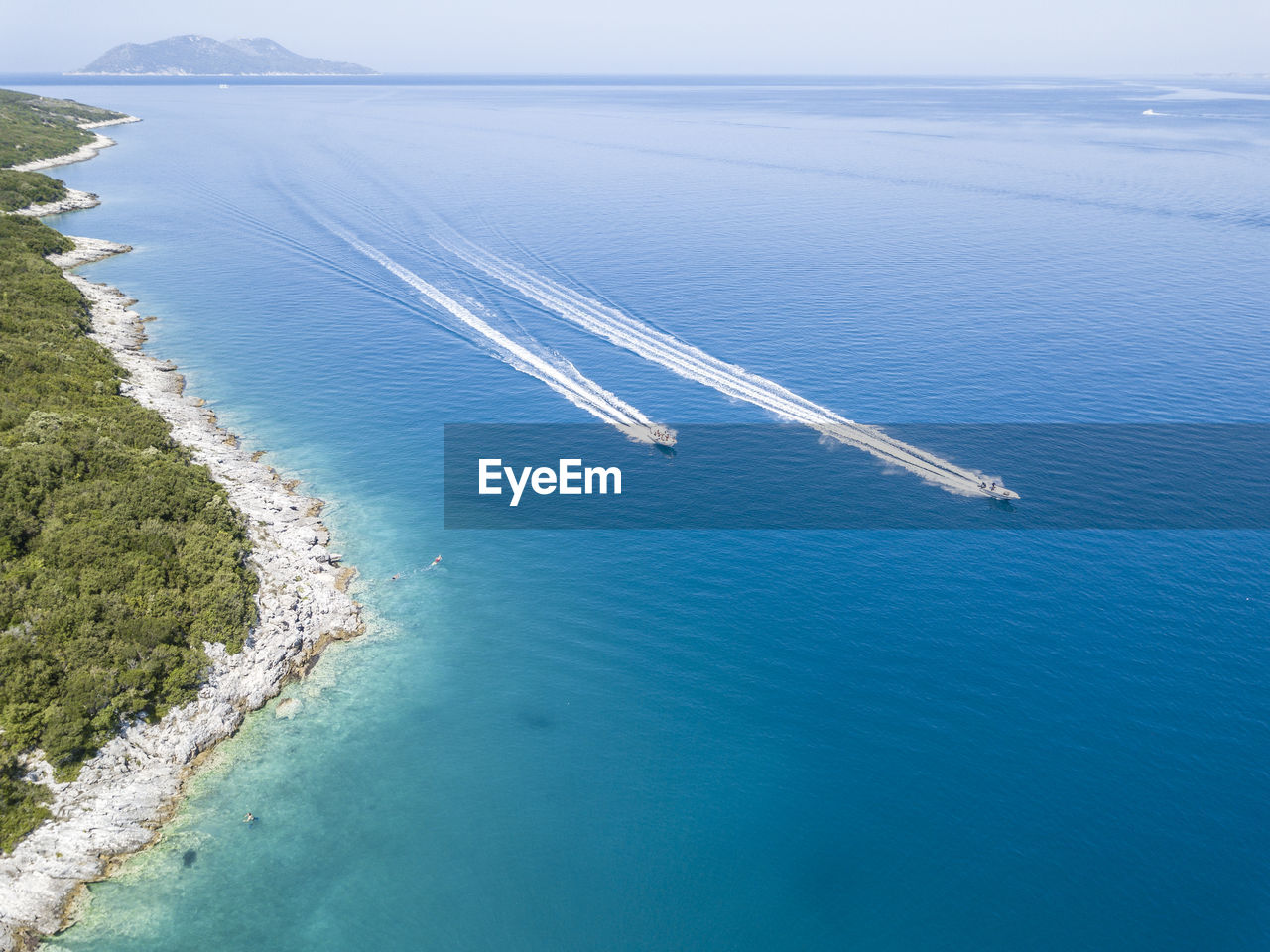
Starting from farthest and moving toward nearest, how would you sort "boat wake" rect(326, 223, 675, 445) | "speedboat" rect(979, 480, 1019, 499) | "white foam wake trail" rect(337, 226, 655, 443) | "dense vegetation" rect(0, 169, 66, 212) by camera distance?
"dense vegetation" rect(0, 169, 66, 212) → "white foam wake trail" rect(337, 226, 655, 443) → "boat wake" rect(326, 223, 675, 445) → "speedboat" rect(979, 480, 1019, 499)

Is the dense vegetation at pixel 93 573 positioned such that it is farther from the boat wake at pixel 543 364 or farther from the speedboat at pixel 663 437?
the speedboat at pixel 663 437

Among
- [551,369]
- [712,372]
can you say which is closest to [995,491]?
[712,372]

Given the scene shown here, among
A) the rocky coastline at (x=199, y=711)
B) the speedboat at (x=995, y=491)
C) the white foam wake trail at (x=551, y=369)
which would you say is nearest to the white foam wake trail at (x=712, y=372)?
the speedboat at (x=995, y=491)

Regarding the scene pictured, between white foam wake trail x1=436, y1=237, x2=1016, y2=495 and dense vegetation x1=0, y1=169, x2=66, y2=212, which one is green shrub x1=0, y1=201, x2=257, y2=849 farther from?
dense vegetation x1=0, y1=169, x2=66, y2=212

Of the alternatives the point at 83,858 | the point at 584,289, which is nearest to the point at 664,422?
the point at 584,289

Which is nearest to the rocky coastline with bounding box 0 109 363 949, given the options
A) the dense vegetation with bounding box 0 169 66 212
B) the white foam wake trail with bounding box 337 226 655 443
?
the white foam wake trail with bounding box 337 226 655 443
